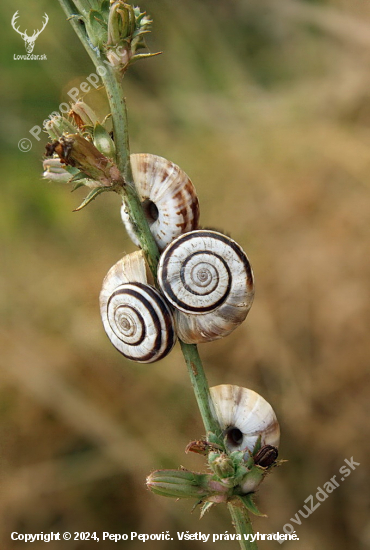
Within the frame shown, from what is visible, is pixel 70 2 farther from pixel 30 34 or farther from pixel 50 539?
pixel 50 539

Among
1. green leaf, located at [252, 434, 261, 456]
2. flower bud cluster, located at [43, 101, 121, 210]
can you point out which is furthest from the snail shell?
flower bud cluster, located at [43, 101, 121, 210]

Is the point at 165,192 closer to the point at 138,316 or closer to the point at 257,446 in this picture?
the point at 138,316

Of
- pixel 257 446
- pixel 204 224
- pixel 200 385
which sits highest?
pixel 204 224

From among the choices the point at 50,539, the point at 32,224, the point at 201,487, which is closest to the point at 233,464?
the point at 201,487

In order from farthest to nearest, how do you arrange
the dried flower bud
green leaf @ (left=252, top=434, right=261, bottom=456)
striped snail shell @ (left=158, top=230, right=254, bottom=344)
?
green leaf @ (left=252, top=434, right=261, bottom=456)
striped snail shell @ (left=158, top=230, right=254, bottom=344)
the dried flower bud

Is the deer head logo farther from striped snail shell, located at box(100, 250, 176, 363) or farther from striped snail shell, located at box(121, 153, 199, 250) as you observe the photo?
striped snail shell, located at box(100, 250, 176, 363)

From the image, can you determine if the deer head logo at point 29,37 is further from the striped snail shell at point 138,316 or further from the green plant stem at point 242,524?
the green plant stem at point 242,524

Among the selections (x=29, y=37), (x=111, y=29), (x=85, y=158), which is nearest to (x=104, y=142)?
(x=85, y=158)
